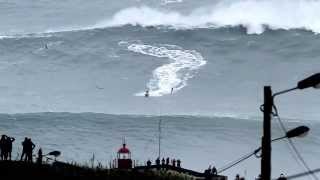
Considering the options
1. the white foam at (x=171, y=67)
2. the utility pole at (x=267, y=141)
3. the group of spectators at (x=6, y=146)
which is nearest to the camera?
the utility pole at (x=267, y=141)

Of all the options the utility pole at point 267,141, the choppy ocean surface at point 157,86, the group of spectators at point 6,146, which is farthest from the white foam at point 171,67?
the utility pole at point 267,141

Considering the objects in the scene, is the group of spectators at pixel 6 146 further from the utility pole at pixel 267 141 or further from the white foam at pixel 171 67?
the white foam at pixel 171 67

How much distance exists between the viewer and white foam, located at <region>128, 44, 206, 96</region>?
107m

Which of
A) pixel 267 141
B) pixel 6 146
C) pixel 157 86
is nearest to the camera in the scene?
pixel 267 141

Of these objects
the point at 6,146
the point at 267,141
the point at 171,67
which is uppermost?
the point at 171,67

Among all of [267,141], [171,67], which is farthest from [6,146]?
[171,67]

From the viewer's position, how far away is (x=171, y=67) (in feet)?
376

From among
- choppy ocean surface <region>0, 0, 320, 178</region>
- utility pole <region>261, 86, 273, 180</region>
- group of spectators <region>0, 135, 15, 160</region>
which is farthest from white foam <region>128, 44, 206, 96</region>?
utility pole <region>261, 86, 273, 180</region>

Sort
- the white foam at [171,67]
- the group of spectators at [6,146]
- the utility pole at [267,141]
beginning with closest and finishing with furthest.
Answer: the utility pole at [267,141]
the group of spectators at [6,146]
the white foam at [171,67]

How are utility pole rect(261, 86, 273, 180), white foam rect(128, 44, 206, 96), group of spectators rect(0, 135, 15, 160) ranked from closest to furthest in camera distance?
utility pole rect(261, 86, 273, 180) < group of spectators rect(0, 135, 15, 160) < white foam rect(128, 44, 206, 96)

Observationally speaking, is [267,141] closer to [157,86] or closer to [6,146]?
[6,146]

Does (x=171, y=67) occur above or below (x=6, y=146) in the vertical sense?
above

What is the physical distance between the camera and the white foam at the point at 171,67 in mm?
106656

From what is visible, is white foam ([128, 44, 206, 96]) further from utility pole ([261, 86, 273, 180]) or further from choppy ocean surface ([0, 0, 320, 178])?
utility pole ([261, 86, 273, 180])
